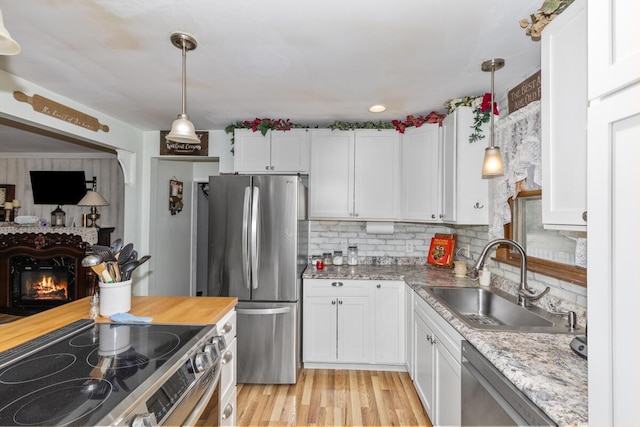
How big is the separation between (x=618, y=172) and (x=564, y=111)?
76cm

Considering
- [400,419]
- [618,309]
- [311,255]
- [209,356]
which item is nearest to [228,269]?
[311,255]

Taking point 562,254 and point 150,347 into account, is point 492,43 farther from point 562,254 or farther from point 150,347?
point 150,347

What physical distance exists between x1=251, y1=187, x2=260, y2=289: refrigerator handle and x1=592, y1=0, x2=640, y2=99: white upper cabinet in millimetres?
2320

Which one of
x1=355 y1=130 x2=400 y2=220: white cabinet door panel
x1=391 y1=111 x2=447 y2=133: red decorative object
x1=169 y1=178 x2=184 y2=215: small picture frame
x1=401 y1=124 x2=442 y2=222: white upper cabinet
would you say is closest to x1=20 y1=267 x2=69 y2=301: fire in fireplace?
x1=169 y1=178 x2=184 y2=215: small picture frame

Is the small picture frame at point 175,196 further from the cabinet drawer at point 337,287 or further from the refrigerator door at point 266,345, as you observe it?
the cabinet drawer at point 337,287

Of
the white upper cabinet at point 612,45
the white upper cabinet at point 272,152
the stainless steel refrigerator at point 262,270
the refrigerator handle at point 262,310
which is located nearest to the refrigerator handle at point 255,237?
the stainless steel refrigerator at point 262,270

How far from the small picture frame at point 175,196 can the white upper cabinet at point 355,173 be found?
6.15 feet

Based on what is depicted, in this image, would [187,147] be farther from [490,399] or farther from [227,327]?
[490,399]

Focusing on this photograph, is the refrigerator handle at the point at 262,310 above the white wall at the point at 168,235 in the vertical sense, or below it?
below

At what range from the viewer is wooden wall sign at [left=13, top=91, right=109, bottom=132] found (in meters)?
2.26

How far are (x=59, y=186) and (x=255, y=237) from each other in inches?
158

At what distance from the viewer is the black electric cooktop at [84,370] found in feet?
2.72

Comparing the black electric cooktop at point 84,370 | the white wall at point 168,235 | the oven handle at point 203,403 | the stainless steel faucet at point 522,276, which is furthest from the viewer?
the white wall at point 168,235

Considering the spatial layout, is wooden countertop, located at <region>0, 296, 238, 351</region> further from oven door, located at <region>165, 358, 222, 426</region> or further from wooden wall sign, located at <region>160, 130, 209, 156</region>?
wooden wall sign, located at <region>160, 130, 209, 156</region>
